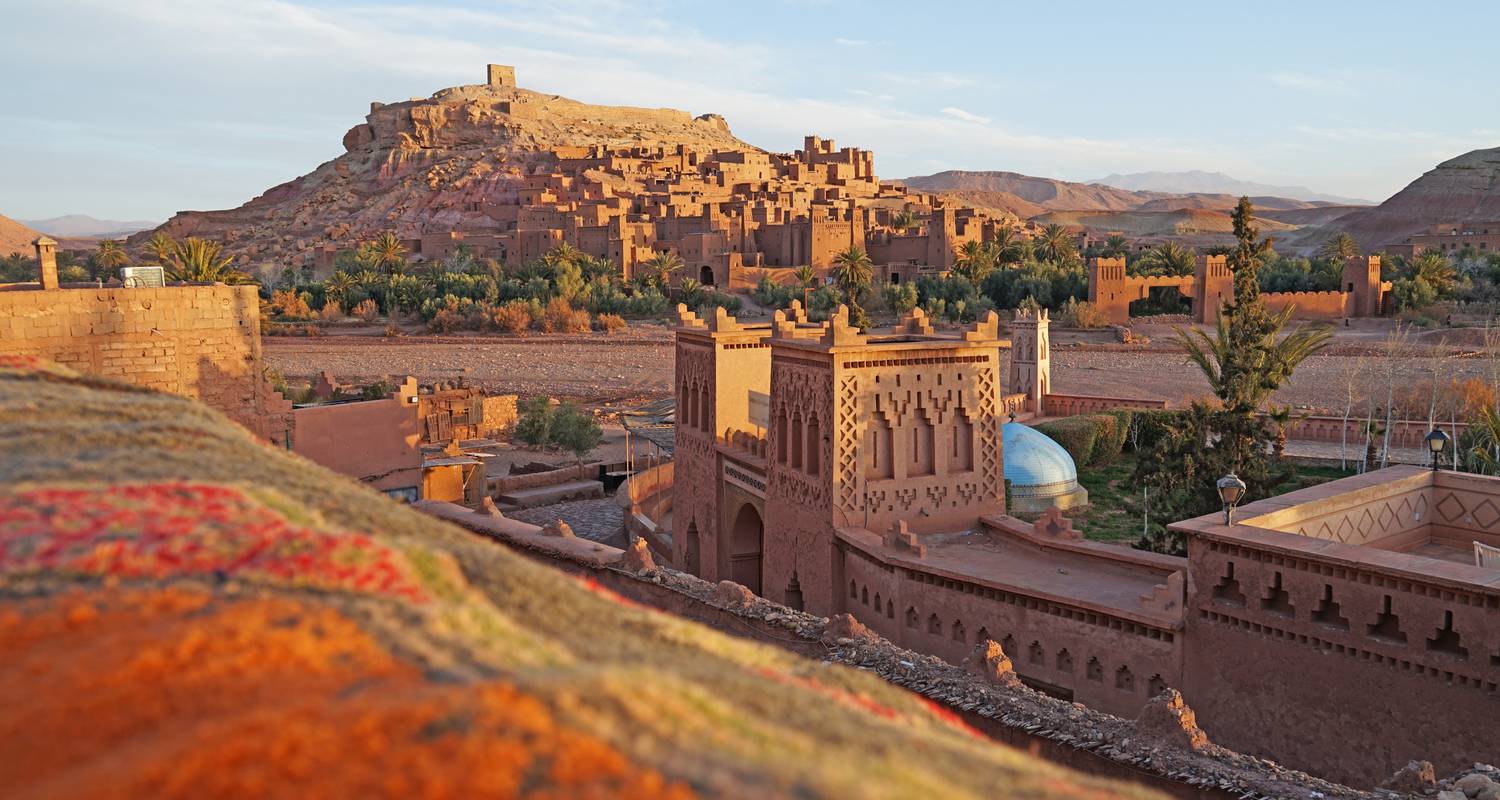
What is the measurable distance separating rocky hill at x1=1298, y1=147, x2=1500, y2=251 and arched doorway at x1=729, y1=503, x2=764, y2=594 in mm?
71489

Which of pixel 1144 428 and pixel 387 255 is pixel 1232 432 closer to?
pixel 1144 428

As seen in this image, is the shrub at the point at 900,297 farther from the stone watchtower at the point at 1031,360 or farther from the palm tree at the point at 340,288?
the palm tree at the point at 340,288

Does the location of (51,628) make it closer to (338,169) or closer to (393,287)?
(393,287)

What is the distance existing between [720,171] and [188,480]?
6904cm

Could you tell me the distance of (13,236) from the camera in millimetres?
111500

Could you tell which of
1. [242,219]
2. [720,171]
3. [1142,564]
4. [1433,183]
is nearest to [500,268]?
[720,171]

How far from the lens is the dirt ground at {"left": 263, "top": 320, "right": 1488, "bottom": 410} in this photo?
102ft

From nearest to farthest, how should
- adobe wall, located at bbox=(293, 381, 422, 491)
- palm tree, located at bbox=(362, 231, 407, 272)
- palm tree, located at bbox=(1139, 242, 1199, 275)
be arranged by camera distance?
adobe wall, located at bbox=(293, 381, 422, 491) < palm tree, located at bbox=(1139, 242, 1199, 275) < palm tree, located at bbox=(362, 231, 407, 272)

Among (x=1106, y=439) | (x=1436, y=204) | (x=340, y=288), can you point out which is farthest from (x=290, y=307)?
(x=1436, y=204)

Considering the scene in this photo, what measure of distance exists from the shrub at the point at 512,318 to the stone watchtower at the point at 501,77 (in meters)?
63.0

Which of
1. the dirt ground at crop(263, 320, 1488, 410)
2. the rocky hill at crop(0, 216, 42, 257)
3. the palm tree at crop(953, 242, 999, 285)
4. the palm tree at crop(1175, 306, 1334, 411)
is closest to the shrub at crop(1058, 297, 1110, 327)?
the dirt ground at crop(263, 320, 1488, 410)

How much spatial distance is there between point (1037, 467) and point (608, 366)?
23.6 metres

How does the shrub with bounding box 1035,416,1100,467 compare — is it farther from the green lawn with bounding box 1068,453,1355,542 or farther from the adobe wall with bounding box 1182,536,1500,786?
the adobe wall with bounding box 1182,536,1500,786

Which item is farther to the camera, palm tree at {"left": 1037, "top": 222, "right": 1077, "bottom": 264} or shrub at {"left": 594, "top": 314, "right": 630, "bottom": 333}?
palm tree at {"left": 1037, "top": 222, "right": 1077, "bottom": 264}
